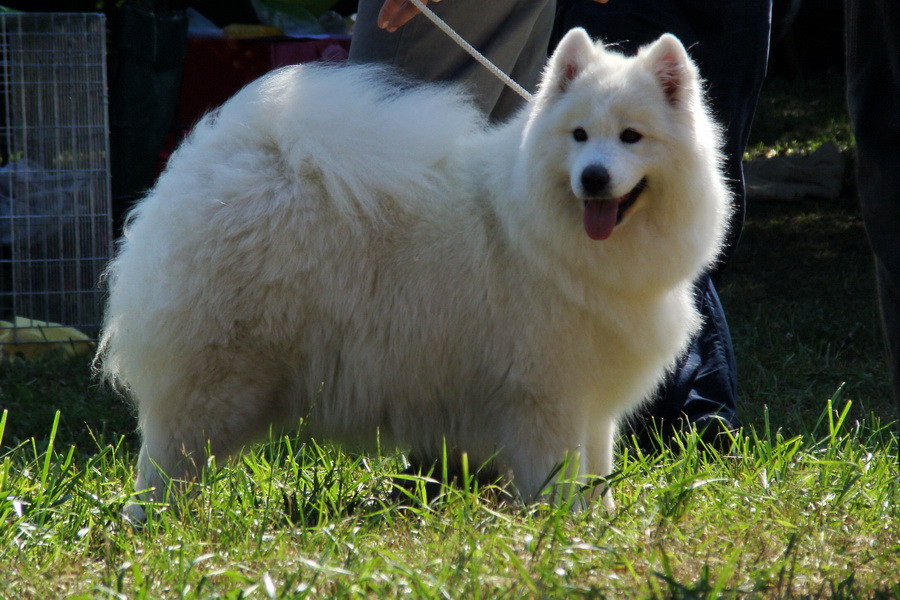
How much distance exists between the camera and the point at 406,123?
10.2ft

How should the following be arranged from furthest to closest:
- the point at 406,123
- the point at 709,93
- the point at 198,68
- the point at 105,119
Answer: the point at 198,68
the point at 105,119
the point at 709,93
the point at 406,123

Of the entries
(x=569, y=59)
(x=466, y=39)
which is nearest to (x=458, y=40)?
(x=466, y=39)

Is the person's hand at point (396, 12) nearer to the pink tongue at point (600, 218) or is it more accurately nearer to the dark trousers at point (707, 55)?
the dark trousers at point (707, 55)

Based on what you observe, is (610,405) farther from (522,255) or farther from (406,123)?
(406,123)

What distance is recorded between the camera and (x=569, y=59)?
2.98 meters

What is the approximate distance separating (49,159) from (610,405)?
4.37 m

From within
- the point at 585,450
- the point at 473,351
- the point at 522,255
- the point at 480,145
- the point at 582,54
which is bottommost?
the point at 585,450

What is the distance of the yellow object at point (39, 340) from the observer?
570 centimetres

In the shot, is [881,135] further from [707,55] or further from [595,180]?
[707,55]

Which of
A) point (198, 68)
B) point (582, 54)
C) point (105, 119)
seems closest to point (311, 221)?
point (582, 54)

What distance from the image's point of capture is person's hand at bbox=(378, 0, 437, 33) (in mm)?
3260

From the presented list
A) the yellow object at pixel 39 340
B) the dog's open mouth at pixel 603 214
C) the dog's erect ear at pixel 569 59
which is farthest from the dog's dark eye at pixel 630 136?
the yellow object at pixel 39 340

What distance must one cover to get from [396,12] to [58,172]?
3491 mm

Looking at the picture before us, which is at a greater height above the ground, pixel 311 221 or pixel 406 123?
pixel 406 123
